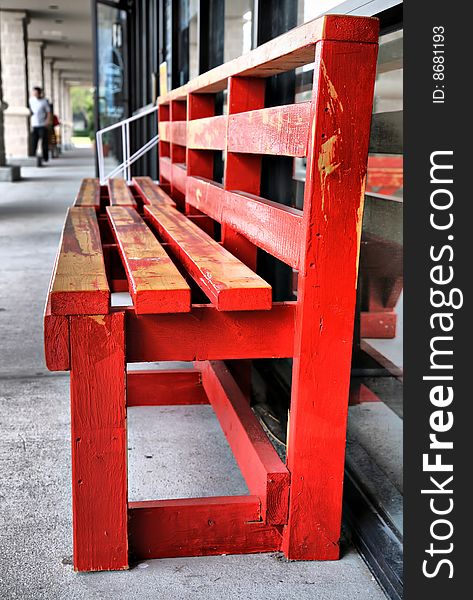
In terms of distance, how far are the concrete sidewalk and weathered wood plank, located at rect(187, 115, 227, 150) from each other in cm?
105

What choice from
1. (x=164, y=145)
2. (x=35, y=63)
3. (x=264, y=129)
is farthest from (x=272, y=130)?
(x=35, y=63)

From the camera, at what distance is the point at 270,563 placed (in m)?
1.95

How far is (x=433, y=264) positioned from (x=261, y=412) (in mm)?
1653

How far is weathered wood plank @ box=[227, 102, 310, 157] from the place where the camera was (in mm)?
1798

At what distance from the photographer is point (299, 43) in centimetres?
178

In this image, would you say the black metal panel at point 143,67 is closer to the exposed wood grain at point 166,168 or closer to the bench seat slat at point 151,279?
the exposed wood grain at point 166,168

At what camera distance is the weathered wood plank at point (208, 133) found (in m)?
2.76

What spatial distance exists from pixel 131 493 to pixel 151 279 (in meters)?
0.78

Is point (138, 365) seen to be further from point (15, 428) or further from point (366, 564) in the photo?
point (366, 564)

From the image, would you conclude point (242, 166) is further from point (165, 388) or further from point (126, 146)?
point (126, 146)

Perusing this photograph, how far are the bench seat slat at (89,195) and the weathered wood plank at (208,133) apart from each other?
0.74 m

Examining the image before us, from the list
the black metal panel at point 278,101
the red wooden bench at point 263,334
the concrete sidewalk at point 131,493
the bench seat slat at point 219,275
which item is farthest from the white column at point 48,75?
the red wooden bench at point 263,334

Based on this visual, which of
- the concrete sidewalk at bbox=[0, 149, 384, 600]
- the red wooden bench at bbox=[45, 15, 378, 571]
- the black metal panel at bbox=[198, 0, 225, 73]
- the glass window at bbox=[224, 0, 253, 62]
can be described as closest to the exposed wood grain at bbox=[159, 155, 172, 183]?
the black metal panel at bbox=[198, 0, 225, 73]

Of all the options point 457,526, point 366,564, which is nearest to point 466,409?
point 457,526
